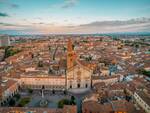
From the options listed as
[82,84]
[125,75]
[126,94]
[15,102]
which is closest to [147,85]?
[126,94]

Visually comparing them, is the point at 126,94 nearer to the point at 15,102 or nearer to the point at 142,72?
the point at 142,72

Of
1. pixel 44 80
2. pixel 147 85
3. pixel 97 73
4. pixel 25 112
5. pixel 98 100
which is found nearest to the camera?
pixel 25 112

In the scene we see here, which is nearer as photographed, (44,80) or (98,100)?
(98,100)

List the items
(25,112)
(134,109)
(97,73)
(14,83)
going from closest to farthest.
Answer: (25,112)
(134,109)
(14,83)
(97,73)

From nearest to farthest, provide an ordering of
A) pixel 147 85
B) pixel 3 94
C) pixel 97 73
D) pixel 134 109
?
pixel 134 109
pixel 3 94
pixel 147 85
pixel 97 73

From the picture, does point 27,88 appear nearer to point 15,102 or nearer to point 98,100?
point 15,102

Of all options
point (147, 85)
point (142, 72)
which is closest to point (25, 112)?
point (147, 85)

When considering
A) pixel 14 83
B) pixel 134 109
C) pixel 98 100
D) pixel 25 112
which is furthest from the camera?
pixel 14 83

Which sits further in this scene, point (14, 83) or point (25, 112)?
point (14, 83)
